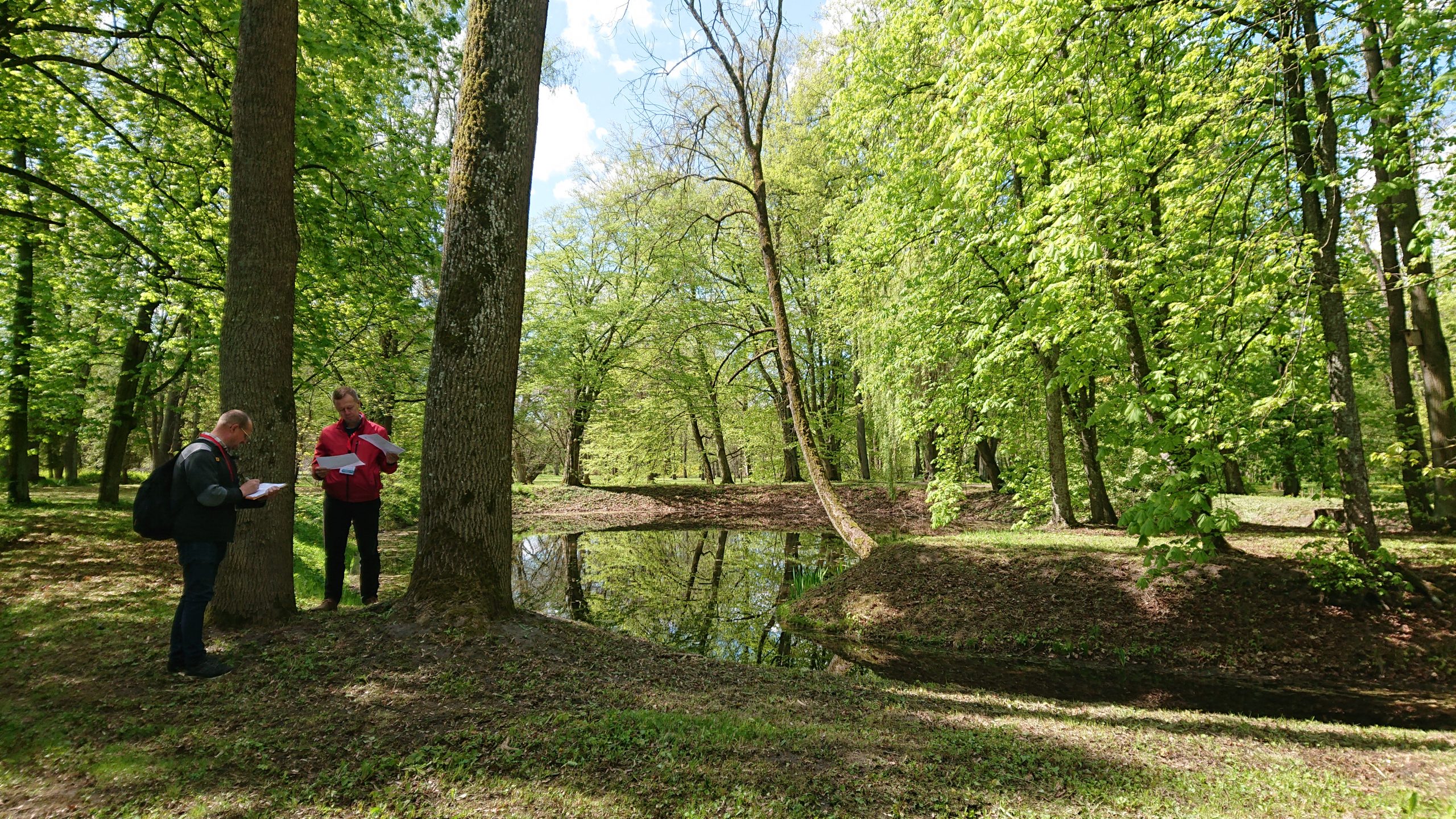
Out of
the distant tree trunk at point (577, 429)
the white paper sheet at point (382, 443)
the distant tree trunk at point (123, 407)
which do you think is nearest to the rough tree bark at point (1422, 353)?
the white paper sheet at point (382, 443)

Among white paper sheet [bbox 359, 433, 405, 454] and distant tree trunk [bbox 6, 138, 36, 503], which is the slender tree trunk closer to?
white paper sheet [bbox 359, 433, 405, 454]

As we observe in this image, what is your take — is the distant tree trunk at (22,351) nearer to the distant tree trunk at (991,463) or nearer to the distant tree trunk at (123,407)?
the distant tree trunk at (123,407)

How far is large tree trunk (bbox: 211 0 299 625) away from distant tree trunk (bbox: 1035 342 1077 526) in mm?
10515

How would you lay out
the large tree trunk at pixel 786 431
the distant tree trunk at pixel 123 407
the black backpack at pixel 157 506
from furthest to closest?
the large tree trunk at pixel 786 431, the distant tree trunk at pixel 123 407, the black backpack at pixel 157 506

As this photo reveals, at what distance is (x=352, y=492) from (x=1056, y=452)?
11120 millimetres

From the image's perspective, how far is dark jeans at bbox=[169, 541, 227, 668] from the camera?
3.55m

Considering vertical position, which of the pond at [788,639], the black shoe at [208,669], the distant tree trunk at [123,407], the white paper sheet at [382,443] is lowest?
the pond at [788,639]

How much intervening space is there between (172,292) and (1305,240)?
13.8 meters

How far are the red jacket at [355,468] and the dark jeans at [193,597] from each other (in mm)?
1284

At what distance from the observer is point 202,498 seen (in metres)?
3.67

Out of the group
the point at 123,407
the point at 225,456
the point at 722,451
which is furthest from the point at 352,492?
the point at 722,451

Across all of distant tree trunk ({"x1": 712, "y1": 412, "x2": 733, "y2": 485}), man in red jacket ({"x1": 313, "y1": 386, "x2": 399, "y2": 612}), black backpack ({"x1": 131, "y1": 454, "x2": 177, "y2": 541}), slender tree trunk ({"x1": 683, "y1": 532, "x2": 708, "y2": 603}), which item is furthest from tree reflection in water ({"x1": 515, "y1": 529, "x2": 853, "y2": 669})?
distant tree trunk ({"x1": 712, "y1": 412, "x2": 733, "y2": 485})

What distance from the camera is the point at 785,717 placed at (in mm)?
3818

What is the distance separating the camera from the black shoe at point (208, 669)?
3539mm
